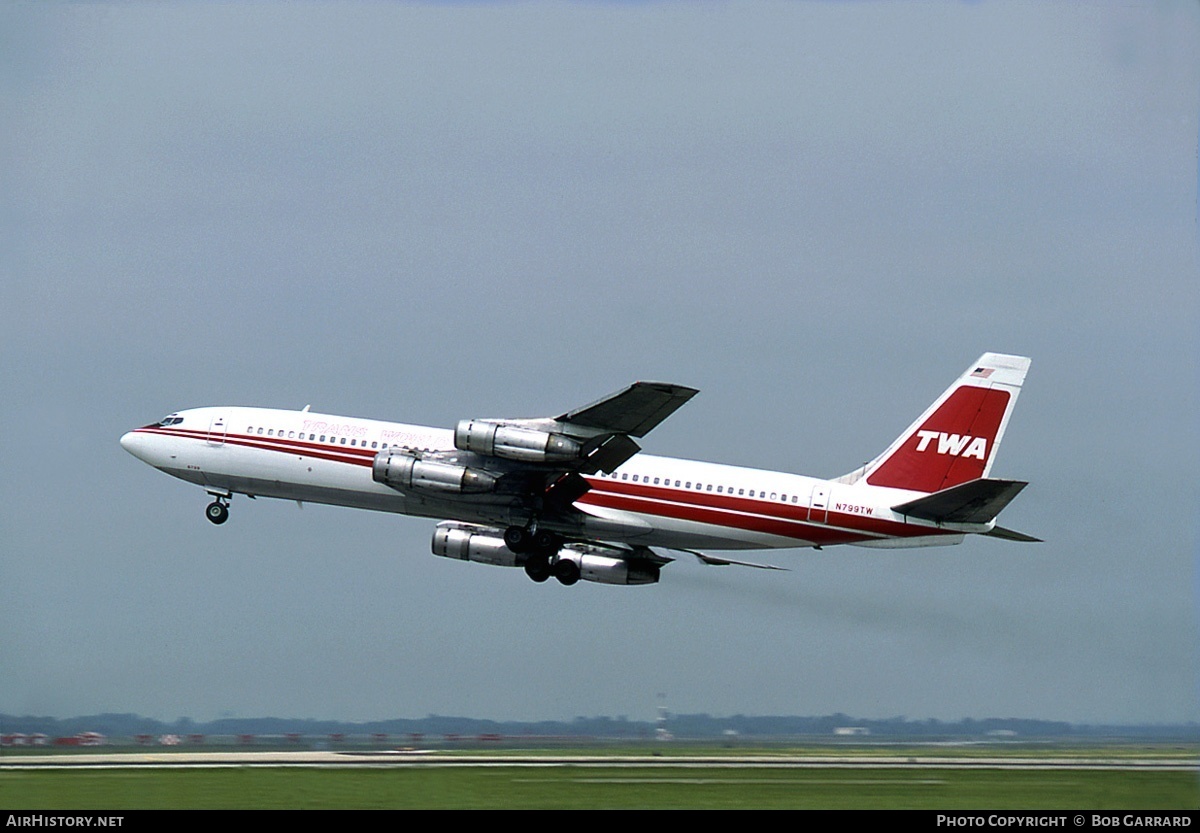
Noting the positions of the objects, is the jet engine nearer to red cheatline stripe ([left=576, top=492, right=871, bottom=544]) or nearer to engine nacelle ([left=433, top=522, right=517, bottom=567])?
engine nacelle ([left=433, top=522, right=517, bottom=567])

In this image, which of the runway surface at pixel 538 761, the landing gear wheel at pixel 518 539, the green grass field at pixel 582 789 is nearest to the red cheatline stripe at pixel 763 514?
the landing gear wheel at pixel 518 539

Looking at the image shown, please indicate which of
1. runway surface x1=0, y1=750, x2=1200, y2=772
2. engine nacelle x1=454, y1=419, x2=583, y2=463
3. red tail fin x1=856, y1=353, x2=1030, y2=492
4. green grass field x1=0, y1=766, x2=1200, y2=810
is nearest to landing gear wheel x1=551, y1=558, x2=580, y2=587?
runway surface x1=0, y1=750, x2=1200, y2=772

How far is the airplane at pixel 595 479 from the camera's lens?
48.7 m

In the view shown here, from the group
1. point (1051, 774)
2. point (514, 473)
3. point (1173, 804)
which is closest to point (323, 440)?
point (514, 473)

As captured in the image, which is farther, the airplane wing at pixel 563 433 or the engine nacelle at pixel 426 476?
the engine nacelle at pixel 426 476

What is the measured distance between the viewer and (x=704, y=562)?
5572 centimetres

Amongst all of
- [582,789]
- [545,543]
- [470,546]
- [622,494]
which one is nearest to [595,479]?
[622,494]

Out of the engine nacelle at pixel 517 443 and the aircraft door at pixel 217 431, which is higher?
the aircraft door at pixel 217 431

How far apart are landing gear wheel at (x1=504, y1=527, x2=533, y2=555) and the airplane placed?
0.06 m

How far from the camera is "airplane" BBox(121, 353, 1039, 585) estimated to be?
48.7 m

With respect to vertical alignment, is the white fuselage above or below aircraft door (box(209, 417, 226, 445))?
below

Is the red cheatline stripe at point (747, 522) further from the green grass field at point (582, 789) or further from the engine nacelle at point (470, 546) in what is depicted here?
the green grass field at point (582, 789)

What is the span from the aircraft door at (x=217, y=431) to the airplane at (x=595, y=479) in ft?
0.17
